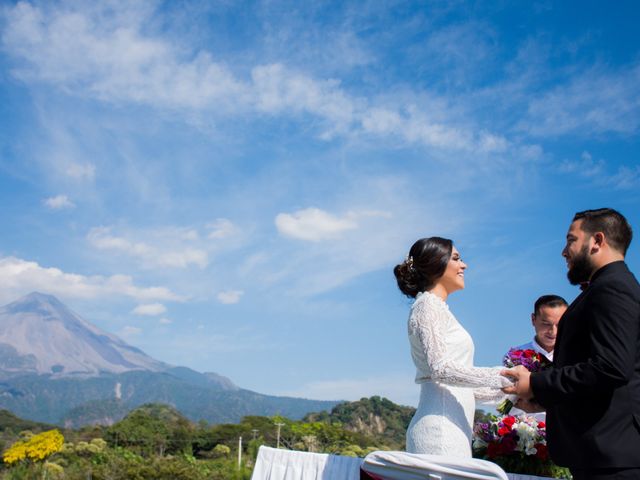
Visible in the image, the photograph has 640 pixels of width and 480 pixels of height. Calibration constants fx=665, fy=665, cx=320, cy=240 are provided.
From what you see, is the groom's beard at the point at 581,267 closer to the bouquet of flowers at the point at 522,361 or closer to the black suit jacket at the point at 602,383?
the black suit jacket at the point at 602,383

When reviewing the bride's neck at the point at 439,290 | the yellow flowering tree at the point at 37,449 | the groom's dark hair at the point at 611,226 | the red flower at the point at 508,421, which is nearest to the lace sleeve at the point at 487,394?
the red flower at the point at 508,421

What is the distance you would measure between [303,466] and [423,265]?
1147mm

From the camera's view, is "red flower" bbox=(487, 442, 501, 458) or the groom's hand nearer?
the groom's hand

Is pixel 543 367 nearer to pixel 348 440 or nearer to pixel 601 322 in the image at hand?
pixel 601 322

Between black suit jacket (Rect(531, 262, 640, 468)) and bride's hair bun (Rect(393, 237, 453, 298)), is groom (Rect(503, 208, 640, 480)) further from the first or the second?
bride's hair bun (Rect(393, 237, 453, 298))

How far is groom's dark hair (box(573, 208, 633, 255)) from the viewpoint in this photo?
251 cm

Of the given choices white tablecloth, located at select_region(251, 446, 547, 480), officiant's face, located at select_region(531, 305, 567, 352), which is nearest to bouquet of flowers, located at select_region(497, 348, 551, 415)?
white tablecloth, located at select_region(251, 446, 547, 480)

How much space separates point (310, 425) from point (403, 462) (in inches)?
1012

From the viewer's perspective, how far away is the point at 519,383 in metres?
2.65

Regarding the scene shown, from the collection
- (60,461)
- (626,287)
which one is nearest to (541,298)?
(626,287)

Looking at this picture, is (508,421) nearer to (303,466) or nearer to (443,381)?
(443,381)

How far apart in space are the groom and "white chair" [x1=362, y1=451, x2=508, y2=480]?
26cm

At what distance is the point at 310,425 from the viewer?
1076 inches

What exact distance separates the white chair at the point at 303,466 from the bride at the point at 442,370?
11.7 inches
